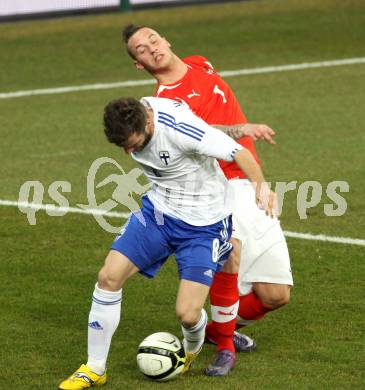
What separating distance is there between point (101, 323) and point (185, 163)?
3.87 ft

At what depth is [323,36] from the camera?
67.9 feet

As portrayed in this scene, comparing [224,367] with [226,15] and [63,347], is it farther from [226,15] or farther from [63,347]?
[226,15]

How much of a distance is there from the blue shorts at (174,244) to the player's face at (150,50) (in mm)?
1293

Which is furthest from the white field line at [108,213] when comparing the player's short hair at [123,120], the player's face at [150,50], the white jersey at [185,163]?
the player's short hair at [123,120]

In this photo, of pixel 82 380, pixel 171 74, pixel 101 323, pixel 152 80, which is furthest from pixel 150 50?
pixel 152 80

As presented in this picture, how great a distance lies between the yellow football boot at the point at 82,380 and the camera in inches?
322

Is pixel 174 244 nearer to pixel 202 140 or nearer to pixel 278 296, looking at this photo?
pixel 202 140

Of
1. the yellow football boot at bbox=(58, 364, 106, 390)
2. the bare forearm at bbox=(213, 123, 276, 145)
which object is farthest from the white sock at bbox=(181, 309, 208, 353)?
the bare forearm at bbox=(213, 123, 276, 145)

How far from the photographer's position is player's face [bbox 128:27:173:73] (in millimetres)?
9242

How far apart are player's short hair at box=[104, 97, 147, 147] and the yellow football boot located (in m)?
1.53

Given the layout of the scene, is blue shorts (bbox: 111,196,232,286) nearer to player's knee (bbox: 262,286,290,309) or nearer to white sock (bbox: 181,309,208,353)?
white sock (bbox: 181,309,208,353)

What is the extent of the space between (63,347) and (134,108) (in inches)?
82.0

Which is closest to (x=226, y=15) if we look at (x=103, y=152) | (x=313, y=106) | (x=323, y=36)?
(x=323, y=36)

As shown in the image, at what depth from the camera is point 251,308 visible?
911 cm
